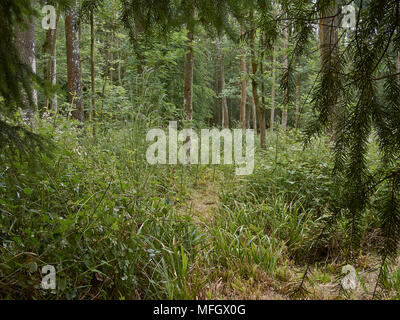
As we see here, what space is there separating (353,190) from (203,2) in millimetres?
1517

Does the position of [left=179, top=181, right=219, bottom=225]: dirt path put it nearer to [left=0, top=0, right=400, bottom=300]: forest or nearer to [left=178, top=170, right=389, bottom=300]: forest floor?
[left=0, top=0, right=400, bottom=300]: forest

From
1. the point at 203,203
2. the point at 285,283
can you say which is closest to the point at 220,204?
the point at 203,203

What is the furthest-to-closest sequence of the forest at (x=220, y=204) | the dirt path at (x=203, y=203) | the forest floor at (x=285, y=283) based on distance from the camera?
the dirt path at (x=203, y=203)
the forest floor at (x=285, y=283)
the forest at (x=220, y=204)

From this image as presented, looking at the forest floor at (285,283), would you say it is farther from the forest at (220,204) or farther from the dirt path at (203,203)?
the dirt path at (203,203)

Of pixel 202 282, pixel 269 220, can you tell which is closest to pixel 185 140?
pixel 269 220

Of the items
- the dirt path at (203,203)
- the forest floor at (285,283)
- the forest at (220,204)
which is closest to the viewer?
the forest at (220,204)

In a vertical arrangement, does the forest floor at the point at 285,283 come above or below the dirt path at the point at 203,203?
below

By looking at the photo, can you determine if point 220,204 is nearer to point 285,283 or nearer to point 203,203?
point 203,203

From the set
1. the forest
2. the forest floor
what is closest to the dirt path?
the forest

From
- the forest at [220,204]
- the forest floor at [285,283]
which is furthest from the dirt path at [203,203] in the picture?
the forest floor at [285,283]

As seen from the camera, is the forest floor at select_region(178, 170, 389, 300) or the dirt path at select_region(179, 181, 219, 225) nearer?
the forest floor at select_region(178, 170, 389, 300)
